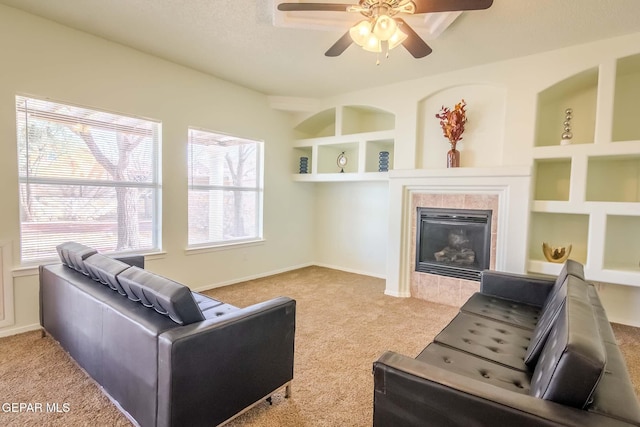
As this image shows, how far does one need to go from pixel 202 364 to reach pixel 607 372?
1732 millimetres

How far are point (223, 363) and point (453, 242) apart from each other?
3.31m

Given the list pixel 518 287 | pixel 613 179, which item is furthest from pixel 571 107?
pixel 518 287

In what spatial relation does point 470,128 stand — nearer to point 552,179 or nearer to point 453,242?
point 552,179

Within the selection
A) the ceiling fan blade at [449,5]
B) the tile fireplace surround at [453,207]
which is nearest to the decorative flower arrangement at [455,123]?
the tile fireplace surround at [453,207]

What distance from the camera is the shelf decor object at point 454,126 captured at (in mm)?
3904

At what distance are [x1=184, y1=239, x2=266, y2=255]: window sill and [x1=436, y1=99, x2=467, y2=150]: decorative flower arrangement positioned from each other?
10.2ft

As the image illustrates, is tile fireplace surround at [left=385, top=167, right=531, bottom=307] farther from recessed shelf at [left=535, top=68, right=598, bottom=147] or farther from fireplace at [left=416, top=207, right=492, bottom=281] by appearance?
recessed shelf at [left=535, top=68, right=598, bottom=147]

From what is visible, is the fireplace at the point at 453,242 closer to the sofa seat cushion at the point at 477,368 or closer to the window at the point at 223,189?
the sofa seat cushion at the point at 477,368

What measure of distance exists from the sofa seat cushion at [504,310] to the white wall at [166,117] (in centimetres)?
332

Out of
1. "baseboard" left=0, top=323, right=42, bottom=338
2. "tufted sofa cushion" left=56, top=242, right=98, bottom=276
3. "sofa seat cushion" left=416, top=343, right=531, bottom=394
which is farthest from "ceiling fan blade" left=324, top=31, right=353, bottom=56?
"baseboard" left=0, top=323, right=42, bottom=338

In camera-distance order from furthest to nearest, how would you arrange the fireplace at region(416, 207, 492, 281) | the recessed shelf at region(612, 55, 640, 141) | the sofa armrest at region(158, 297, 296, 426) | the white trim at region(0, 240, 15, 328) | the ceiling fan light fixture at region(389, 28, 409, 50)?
the fireplace at region(416, 207, 492, 281)
the recessed shelf at region(612, 55, 640, 141)
the white trim at region(0, 240, 15, 328)
the ceiling fan light fixture at region(389, 28, 409, 50)
the sofa armrest at region(158, 297, 296, 426)

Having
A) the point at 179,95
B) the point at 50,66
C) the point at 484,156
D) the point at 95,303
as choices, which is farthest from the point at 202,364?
the point at 484,156

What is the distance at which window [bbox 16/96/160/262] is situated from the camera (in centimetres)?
299

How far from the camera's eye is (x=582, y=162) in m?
3.25
